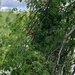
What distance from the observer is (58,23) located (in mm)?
4914

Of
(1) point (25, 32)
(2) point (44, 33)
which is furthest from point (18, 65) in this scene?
(2) point (44, 33)

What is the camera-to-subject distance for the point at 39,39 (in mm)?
4840

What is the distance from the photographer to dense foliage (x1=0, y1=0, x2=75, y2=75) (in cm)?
406

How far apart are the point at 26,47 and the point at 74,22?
0.98 metres

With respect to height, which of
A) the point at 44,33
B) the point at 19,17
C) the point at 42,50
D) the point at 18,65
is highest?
the point at 19,17

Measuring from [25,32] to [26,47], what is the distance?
36 centimetres

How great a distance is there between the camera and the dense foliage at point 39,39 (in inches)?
160

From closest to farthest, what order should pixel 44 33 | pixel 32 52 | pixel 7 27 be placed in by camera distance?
pixel 32 52 < pixel 44 33 < pixel 7 27

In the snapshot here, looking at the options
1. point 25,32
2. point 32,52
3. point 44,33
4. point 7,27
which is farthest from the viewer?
point 7,27

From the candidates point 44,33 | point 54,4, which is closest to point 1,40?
point 44,33

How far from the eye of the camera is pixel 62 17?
4855 mm

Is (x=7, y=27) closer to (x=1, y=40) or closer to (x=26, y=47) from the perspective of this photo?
(x=1, y=40)

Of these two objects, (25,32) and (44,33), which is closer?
(25,32)

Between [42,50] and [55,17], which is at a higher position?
[55,17]
